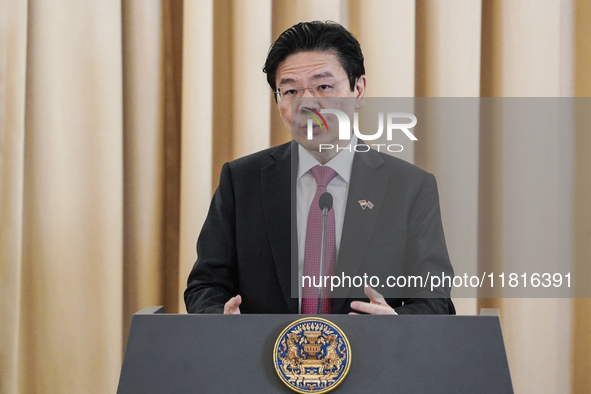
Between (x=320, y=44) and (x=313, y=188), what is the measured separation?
0.33m

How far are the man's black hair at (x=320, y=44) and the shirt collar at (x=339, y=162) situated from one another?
155 millimetres

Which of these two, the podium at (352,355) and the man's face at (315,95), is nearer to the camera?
the podium at (352,355)

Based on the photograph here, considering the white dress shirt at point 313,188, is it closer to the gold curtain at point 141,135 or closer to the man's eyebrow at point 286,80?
the man's eyebrow at point 286,80

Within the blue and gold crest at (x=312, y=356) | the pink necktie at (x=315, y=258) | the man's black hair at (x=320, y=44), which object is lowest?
the blue and gold crest at (x=312, y=356)

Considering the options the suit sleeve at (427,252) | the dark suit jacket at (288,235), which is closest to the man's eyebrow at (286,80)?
the dark suit jacket at (288,235)

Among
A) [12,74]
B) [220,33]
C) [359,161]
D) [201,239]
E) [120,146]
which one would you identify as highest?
[220,33]

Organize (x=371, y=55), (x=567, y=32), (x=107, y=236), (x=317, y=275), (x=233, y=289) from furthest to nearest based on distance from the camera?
(x=107, y=236) < (x=371, y=55) < (x=567, y=32) < (x=233, y=289) < (x=317, y=275)

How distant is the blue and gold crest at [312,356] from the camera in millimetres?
853

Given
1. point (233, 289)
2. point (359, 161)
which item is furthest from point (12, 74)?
point (359, 161)

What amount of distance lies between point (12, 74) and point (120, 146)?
1.34 feet

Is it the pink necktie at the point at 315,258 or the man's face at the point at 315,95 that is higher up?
the man's face at the point at 315,95

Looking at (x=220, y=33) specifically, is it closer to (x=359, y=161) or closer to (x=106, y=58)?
(x=106, y=58)

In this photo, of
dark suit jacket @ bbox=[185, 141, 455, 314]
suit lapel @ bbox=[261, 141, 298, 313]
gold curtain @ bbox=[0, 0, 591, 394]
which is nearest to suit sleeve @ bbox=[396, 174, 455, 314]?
dark suit jacket @ bbox=[185, 141, 455, 314]

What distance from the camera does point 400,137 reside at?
1258 millimetres
